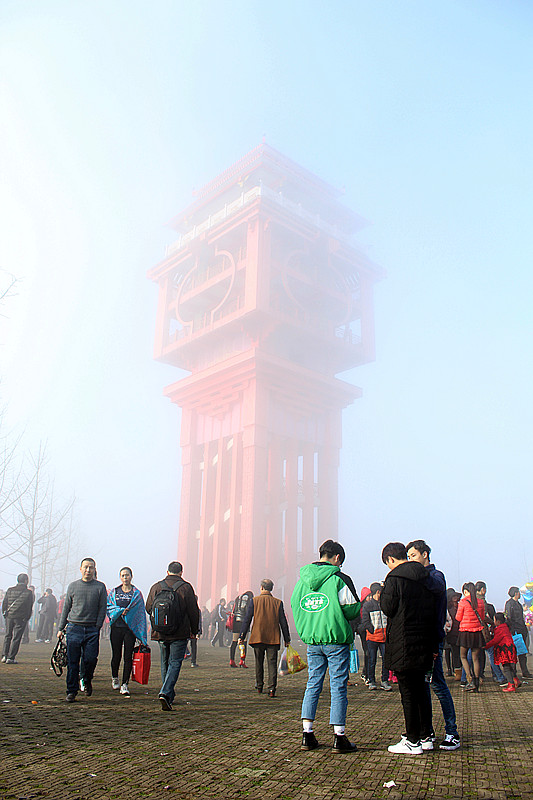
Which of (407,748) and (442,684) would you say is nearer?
(407,748)

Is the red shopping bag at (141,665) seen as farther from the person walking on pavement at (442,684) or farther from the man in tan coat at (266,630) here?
the person walking on pavement at (442,684)

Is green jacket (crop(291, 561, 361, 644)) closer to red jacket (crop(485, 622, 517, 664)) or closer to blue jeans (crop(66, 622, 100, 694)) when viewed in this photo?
blue jeans (crop(66, 622, 100, 694))

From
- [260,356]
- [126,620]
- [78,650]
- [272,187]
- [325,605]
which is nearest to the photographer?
[325,605]

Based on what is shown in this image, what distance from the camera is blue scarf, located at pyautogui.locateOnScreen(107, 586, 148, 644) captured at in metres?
8.94

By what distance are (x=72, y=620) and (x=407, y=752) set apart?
5.00 meters

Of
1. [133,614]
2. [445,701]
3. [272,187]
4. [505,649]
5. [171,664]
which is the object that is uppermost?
[272,187]

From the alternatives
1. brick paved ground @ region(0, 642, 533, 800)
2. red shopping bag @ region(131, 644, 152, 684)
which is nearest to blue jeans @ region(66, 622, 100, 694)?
brick paved ground @ region(0, 642, 533, 800)

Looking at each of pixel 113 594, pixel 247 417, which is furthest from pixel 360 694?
pixel 247 417

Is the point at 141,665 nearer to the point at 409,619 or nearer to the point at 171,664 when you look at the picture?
the point at 171,664

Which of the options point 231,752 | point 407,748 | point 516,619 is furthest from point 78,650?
point 516,619

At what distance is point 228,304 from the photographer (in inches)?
1672

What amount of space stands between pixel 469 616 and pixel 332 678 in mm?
5626

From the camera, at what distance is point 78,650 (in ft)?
27.1

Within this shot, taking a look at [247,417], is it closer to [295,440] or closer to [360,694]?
[295,440]
